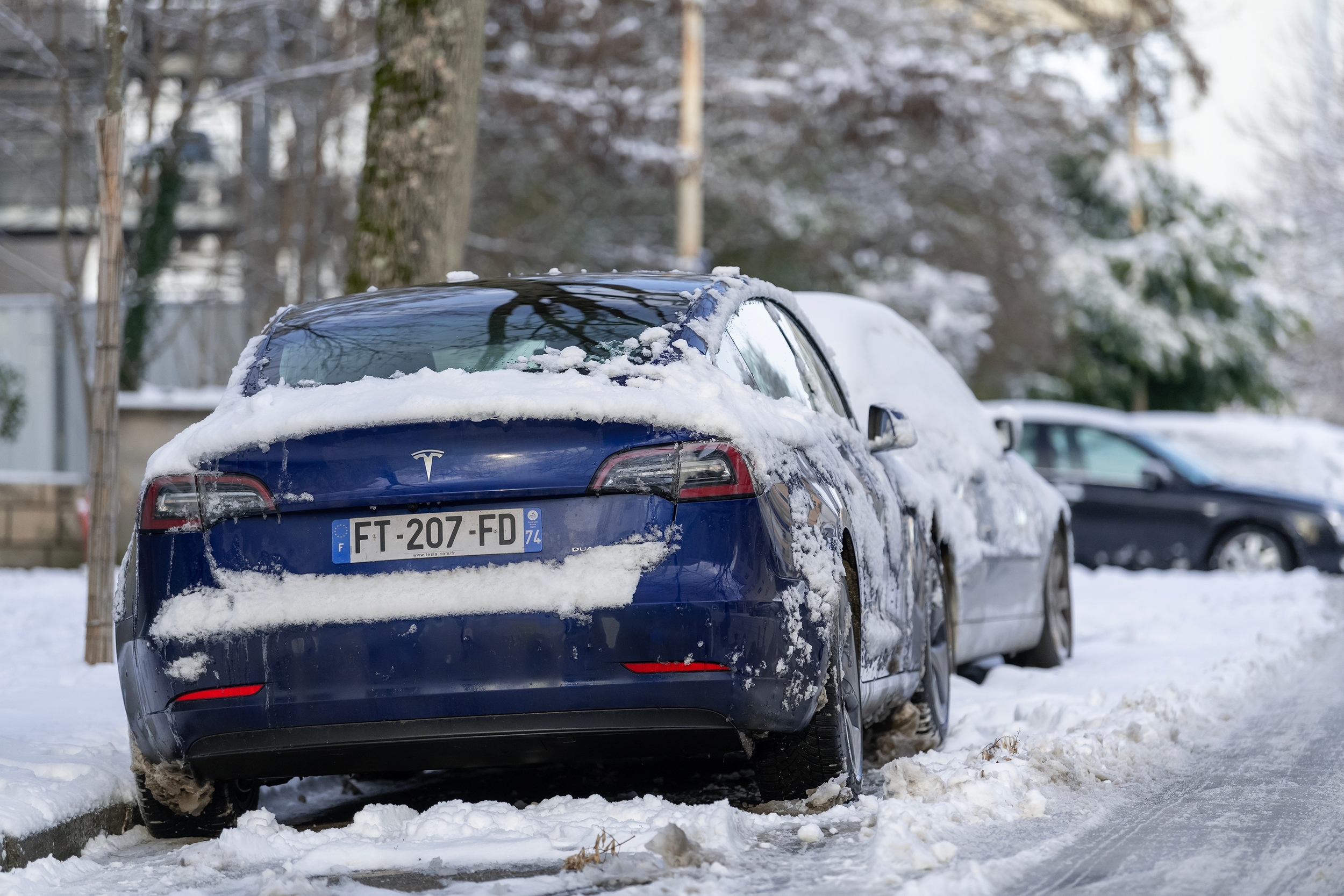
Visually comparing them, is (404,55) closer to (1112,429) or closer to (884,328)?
(884,328)

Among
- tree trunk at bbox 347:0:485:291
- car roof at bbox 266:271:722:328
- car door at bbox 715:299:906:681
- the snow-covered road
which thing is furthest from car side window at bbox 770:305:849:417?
tree trunk at bbox 347:0:485:291

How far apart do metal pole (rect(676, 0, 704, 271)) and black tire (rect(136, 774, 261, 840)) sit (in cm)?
1541

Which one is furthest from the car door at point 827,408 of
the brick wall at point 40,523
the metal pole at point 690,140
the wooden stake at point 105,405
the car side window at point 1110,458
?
the metal pole at point 690,140

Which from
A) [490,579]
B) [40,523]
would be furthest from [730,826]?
[40,523]

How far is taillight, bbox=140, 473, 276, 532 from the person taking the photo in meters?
4.09

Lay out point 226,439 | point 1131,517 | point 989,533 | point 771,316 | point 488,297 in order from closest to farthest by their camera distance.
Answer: point 226,439
point 488,297
point 771,316
point 989,533
point 1131,517

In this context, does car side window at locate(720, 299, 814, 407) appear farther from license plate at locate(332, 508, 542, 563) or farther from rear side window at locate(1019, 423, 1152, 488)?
rear side window at locate(1019, 423, 1152, 488)

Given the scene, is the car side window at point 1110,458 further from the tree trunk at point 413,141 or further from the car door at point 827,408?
the car door at point 827,408

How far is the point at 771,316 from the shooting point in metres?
5.38

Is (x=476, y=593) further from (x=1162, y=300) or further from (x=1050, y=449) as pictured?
(x=1162, y=300)

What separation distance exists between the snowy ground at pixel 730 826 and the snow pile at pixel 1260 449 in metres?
16.5

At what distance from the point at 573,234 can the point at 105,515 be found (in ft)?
57.9

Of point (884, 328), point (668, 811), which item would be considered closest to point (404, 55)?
point (884, 328)

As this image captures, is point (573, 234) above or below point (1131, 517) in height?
above
